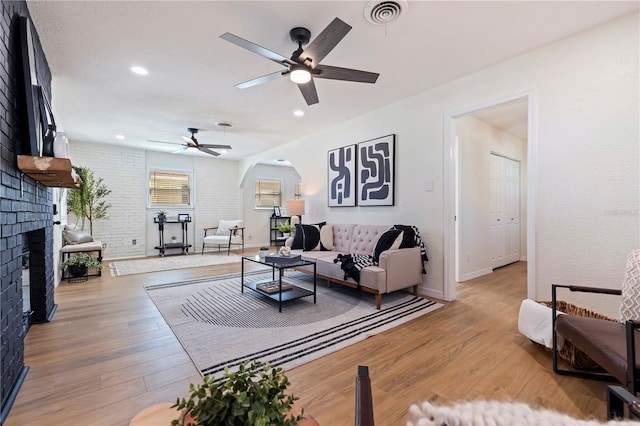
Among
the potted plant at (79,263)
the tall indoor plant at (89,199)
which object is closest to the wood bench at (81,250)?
the potted plant at (79,263)

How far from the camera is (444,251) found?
11.1 feet

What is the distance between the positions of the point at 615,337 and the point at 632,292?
35 centimetres

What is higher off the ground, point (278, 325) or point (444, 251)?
point (444, 251)

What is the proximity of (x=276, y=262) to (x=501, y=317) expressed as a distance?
240 centimetres

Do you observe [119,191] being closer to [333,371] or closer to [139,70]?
[139,70]

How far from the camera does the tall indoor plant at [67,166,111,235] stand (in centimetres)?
573

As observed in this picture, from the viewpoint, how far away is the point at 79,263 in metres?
4.43

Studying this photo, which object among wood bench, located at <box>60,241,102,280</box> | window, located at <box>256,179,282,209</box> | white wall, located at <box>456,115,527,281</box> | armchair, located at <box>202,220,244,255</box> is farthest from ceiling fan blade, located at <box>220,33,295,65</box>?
window, located at <box>256,179,282,209</box>

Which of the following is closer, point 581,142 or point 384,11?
point 384,11

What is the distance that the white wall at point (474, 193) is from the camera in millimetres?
4320

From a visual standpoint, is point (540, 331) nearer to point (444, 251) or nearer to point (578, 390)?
point (578, 390)

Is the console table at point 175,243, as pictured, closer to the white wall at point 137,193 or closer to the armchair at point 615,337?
the white wall at point 137,193

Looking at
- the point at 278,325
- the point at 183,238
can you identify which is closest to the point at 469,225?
the point at 278,325

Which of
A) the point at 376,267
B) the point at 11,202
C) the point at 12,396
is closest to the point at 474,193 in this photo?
the point at 376,267
